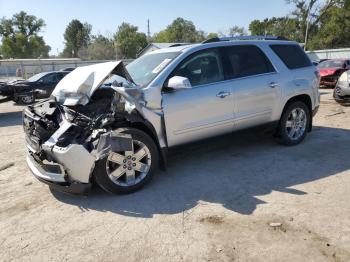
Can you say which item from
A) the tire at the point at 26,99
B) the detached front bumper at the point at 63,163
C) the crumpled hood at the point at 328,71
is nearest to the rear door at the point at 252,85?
the detached front bumper at the point at 63,163

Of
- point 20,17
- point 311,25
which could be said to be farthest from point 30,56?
point 311,25

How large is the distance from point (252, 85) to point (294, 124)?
141 cm

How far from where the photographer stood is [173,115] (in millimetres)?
5016

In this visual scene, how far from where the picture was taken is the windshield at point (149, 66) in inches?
203

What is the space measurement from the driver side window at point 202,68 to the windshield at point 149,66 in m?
0.22

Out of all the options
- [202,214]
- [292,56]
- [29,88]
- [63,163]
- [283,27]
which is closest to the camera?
[202,214]

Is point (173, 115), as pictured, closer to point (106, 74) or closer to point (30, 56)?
point (106, 74)

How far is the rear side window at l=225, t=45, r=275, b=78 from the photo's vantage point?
5.75m

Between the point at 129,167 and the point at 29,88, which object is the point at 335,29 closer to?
the point at 29,88

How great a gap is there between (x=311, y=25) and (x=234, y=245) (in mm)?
61152

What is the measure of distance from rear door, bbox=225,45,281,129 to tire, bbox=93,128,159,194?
64.7 inches

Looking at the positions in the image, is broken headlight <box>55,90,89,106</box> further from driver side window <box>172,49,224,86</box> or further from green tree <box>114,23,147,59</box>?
green tree <box>114,23,147,59</box>

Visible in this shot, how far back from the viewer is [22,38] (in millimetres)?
93188

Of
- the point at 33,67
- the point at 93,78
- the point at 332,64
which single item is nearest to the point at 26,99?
the point at 93,78
